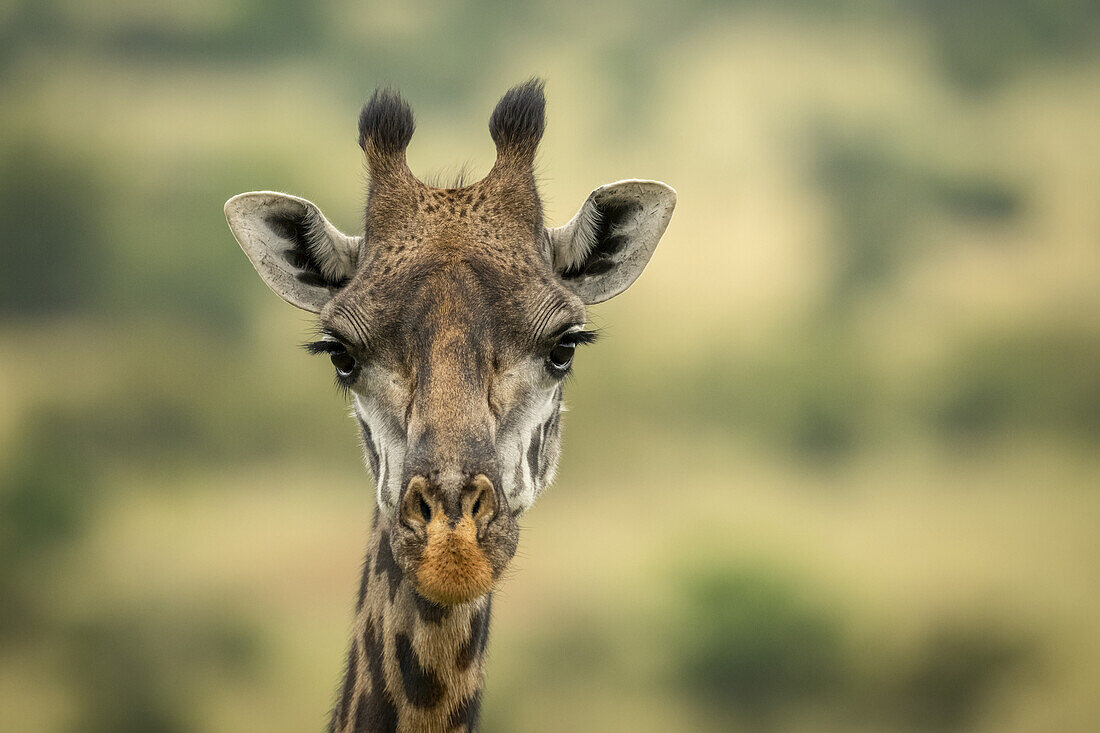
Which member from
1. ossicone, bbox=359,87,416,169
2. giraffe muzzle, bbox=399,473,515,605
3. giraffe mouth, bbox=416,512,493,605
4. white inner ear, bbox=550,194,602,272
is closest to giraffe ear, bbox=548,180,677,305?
white inner ear, bbox=550,194,602,272

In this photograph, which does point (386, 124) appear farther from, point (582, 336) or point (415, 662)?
point (415, 662)

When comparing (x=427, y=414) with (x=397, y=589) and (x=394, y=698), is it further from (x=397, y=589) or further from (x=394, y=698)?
(x=394, y=698)

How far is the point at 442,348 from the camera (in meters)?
5.00

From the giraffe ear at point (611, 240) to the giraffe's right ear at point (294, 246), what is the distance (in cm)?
120

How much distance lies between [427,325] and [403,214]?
3.02 ft

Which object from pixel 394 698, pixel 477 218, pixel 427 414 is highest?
pixel 477 218

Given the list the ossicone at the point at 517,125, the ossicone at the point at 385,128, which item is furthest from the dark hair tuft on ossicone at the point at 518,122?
the ossicone at the point at 385,128

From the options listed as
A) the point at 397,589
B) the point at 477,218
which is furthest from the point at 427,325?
the point at 397,589

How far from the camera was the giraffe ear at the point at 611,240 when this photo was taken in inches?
243

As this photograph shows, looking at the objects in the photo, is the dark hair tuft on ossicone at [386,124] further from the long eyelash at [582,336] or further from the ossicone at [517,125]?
the long eyelash at [582,336]

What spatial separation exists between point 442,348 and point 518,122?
171 cm

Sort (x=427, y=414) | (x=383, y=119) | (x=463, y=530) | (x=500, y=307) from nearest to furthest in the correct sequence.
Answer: (x=463, y=530) < (x=427, y=414) < (x=500, y=307) < (x=383, y=119)

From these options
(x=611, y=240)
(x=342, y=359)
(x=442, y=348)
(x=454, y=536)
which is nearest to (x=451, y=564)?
(x=454, y=536)

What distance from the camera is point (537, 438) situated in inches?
217
